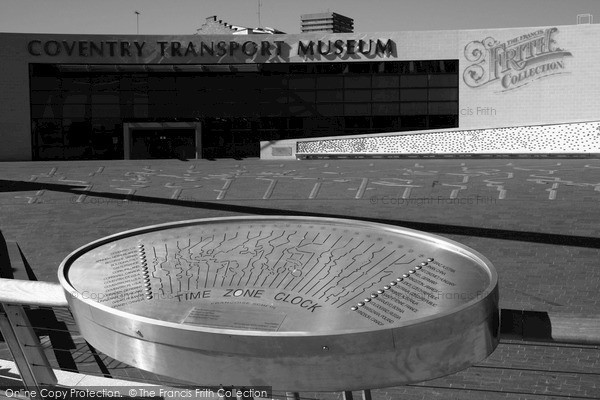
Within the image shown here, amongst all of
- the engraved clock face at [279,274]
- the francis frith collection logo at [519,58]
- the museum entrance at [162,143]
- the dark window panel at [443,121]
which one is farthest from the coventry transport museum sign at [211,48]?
the engraved clock face at [279,274]

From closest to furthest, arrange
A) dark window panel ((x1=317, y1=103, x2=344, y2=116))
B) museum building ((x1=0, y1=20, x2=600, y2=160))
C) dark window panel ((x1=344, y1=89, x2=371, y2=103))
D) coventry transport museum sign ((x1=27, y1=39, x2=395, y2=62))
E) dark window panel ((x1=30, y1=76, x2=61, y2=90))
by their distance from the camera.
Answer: museum building ((x1=0, y1=20, x2=600, y2=160)), coventry transport museum sign ((x1=27, y1=39, x2=395, y2=62)), dark window panel ((x1=30, y1=76, x2=61, y2=90)), dark window panel ((x1=344, y1=89, x2=371, y2=103)), dark window panel ((x1=317, y1=103, x2=344, y2=116))

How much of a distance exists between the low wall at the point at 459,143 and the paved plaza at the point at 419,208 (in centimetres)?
390

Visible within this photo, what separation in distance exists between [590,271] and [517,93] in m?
24.0

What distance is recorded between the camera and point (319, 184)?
70.2 feet

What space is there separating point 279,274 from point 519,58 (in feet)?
112

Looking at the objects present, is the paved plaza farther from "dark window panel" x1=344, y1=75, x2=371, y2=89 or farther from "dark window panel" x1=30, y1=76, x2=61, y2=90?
"dark window panel" x1=30, y1=76, x2=61, y2=90

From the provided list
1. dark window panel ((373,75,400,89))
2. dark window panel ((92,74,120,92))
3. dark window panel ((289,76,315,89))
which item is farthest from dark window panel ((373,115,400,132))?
dark window panel ((92,74,120,92))

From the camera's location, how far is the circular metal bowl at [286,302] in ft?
6.66

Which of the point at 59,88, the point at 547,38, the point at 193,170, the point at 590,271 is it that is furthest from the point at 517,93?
the point at 590,271

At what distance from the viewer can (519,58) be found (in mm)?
34969

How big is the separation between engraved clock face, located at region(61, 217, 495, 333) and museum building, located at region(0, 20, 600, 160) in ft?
106

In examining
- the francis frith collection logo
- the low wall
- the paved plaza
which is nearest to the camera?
the paved plaza

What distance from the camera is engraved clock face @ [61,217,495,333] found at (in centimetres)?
250

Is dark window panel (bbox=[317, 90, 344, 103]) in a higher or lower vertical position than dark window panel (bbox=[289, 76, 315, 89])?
lower
